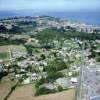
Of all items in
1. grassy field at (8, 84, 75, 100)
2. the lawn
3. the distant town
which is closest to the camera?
grassy field at (8, 84, 75, 100)

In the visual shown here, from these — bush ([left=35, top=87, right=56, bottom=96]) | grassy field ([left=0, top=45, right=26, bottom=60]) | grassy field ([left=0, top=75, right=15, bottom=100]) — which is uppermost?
grassy field ([left=0, top=45, right=26, bottom=60])

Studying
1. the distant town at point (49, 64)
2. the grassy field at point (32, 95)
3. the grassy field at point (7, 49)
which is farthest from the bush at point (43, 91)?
the grassy field at point (7, 49)

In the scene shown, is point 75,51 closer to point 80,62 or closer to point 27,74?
point 80,62

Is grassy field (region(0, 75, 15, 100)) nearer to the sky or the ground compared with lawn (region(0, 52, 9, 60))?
nearer to the ground

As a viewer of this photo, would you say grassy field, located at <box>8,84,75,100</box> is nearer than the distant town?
Yes

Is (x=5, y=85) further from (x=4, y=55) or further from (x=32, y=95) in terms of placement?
(x=4, y=55)

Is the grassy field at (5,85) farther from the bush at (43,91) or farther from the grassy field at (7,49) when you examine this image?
the grassy field at (7,49)

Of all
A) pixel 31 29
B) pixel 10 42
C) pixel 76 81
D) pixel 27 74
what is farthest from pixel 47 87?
pixel 31 29

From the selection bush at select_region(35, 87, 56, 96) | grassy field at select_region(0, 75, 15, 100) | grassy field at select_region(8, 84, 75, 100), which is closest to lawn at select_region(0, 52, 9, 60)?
grassy field at select_region(0, 75, 15, 100)

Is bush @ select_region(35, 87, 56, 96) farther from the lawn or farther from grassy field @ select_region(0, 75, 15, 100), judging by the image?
the lawn

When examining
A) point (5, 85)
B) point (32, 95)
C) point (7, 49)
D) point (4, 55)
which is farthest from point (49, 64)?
point (7, 49)

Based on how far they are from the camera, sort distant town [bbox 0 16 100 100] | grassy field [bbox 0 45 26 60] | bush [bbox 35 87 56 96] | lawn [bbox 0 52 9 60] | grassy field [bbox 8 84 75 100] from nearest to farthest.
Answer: grassy field [bbox 8 84 75 100] → bush [bbox 35 87 56 96] → distant town [bbox 0 16 100 100] → lawn [bbox 0 52 9 60] → grassy field [bbox 0 45 26 60]
